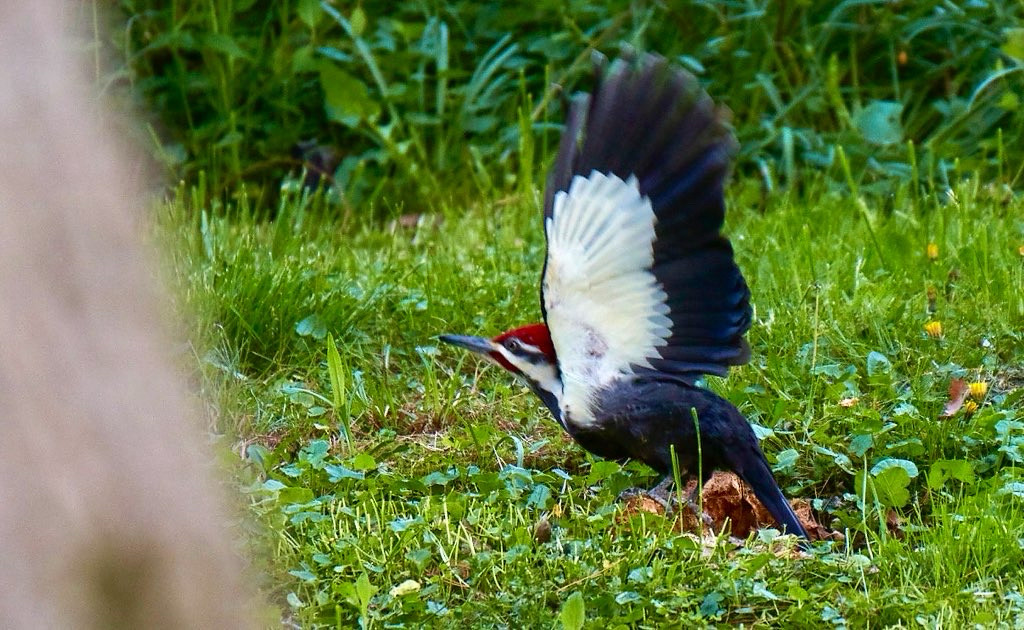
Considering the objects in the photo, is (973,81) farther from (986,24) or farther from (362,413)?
(362,413)

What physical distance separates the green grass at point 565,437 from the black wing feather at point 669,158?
52 cm

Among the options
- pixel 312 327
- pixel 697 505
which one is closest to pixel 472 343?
pixel 697 505

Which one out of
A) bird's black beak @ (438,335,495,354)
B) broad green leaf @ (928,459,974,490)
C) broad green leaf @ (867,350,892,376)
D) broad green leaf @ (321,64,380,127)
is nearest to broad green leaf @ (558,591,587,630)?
bird's black beak @ (438,335,495,354)

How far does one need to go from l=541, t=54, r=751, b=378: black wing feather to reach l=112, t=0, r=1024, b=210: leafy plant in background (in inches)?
105

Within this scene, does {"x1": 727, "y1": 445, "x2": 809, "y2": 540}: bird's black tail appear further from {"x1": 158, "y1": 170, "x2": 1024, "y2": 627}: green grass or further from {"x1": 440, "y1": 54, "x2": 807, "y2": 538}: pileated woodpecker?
{"x1": 158, "y1": 170, "x2": 1024, "y2": 627}: green grass

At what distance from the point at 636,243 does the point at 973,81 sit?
138 inches

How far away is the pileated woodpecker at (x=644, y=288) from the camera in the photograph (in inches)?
121

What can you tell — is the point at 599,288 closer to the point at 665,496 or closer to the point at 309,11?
the point at 665,496

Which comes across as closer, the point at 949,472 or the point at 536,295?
the point at 949,472

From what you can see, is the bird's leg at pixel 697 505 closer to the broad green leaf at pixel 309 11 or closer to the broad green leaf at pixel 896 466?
the broad green leaf at pixel 896 466

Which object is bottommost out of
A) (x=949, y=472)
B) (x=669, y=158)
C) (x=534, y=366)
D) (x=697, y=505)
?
(x=697, y=505)

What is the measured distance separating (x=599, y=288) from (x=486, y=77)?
Result: 3106mm

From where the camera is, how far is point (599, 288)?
10.3 feet

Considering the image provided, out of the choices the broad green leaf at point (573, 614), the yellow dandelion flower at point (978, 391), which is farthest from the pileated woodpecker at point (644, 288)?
the yellow dandelion flower at point (978, 391)
